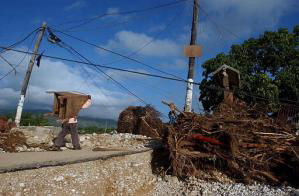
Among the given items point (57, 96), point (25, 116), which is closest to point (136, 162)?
point (57, 96)

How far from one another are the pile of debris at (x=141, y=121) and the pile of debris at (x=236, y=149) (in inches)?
141

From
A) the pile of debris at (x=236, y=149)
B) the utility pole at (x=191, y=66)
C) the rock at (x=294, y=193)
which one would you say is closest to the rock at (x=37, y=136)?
the pile of debris at (x=236, y=149)

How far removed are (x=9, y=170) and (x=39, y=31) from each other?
34.9ft

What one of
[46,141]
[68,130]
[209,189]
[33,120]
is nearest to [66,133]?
[68,130]

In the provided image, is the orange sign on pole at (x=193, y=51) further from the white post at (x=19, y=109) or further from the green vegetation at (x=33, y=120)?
the green vegetation at (x=33, y=120)

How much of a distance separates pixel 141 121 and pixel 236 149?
5.91 m

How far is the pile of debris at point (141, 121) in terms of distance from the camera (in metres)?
12.0

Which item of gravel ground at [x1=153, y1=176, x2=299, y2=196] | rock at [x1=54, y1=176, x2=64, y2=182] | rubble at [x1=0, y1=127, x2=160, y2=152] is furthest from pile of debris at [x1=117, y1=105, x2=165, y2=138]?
rock at [x1=54, y1=176, x2=64, y2=182]

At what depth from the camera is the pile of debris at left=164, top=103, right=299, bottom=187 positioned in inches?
275

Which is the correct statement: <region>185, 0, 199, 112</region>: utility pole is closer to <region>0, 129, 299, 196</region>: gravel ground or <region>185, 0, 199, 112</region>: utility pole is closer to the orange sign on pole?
the orange sign on pole

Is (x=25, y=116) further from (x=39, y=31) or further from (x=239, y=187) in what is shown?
(x=239, y=187)

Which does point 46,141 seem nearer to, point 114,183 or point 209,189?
point 114,183

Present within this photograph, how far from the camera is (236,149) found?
7.04 m

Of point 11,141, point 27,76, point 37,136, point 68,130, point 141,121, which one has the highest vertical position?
point 27,76
